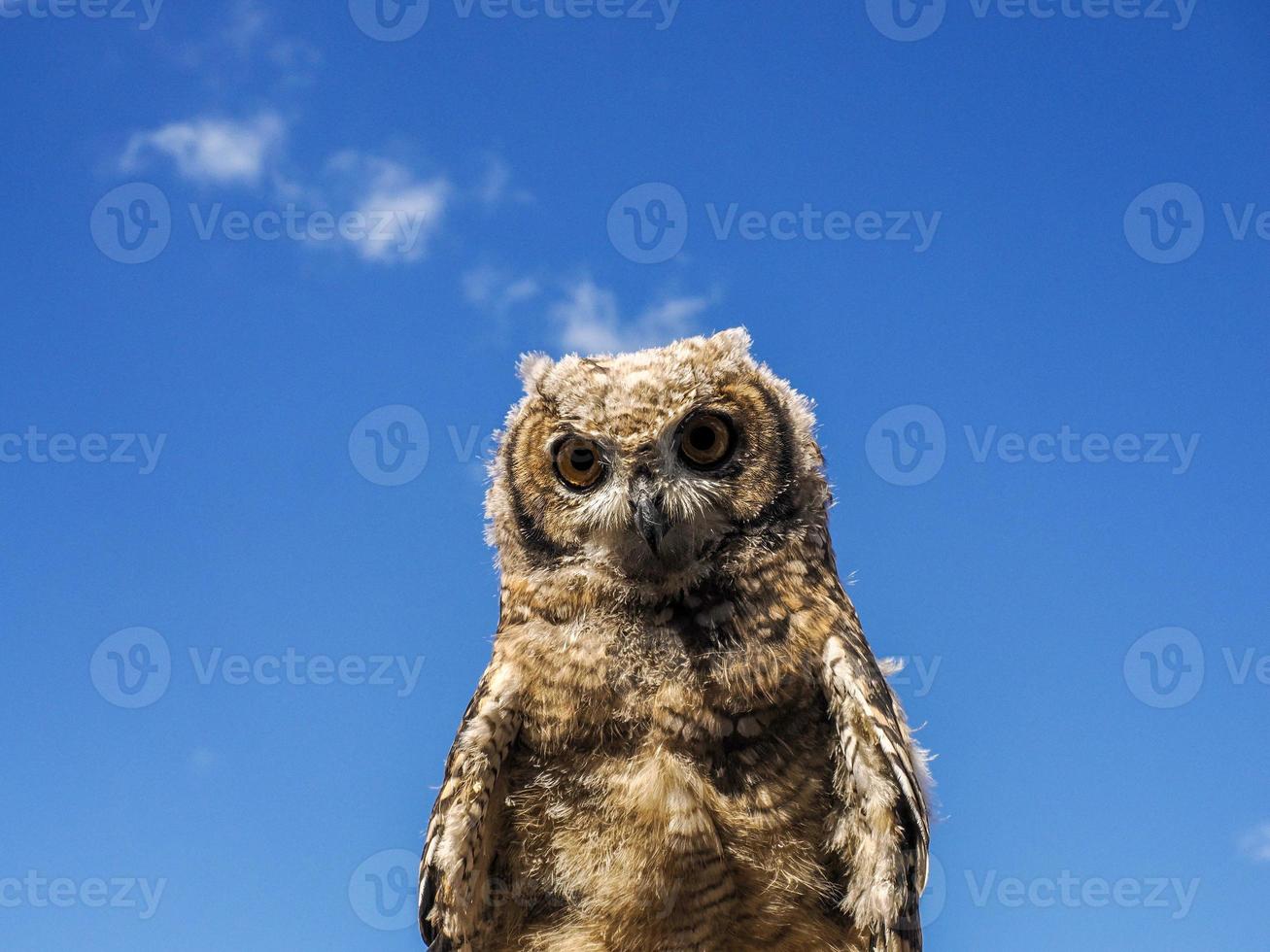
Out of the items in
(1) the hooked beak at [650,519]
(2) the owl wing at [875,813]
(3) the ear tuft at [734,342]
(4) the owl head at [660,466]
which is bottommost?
(2) the owl wing at [875,813]

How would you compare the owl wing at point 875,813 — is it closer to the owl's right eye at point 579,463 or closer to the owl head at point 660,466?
the owl head at point 660,466

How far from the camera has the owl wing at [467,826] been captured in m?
4.89

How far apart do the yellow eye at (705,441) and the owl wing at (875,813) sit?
1086 mm

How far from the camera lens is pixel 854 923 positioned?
474 centimetres

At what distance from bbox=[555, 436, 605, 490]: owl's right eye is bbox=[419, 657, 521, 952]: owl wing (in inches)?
41.6

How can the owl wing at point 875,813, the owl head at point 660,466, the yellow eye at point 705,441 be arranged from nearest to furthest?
1. the owl wing at point 875,813
2. the owl head at point 660,466
3. the yellow eye at point 705,441

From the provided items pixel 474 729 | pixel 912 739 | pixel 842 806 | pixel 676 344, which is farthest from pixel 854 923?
pixel 676 344

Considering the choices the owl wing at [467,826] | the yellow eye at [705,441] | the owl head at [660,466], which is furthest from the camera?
the yellow eye at [705,441]

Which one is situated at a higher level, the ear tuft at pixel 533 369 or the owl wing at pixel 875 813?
the ear tuft at pixel 533 369

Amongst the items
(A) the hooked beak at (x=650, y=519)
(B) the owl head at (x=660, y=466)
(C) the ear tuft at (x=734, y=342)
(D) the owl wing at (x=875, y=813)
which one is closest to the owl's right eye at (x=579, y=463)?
(B) the owl head at (x=660, y=466)

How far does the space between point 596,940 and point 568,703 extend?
1081mm

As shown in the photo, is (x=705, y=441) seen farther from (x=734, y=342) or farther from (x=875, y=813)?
(x=875, y=813)

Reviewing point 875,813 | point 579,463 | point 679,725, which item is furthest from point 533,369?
point 875,813

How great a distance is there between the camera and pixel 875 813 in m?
4.71
